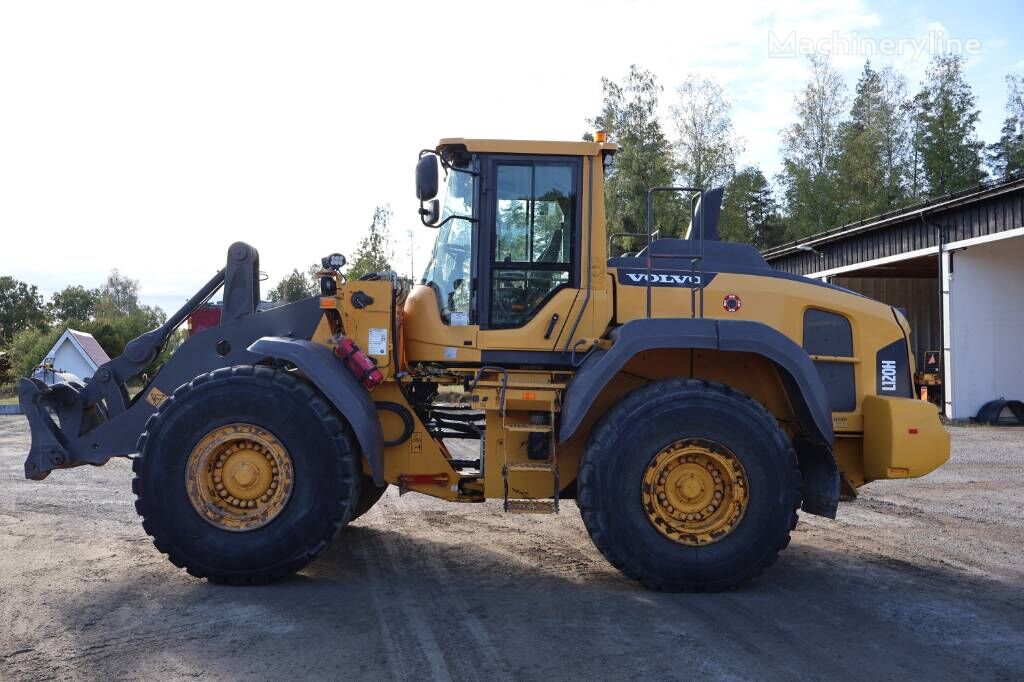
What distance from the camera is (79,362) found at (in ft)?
87.7

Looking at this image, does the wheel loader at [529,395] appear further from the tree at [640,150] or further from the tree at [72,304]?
the tree at [72,304]

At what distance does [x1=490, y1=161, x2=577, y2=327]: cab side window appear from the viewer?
21.8ft

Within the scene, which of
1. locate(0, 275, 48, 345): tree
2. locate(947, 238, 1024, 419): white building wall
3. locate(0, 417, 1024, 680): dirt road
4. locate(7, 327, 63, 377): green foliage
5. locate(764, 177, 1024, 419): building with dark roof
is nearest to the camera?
locate(0, 417, 1024, 680): dirt road

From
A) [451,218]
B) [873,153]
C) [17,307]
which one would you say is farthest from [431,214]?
[17,307]

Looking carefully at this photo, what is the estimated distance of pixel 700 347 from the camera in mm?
6113

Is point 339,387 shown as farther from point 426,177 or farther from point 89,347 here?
point 89,347

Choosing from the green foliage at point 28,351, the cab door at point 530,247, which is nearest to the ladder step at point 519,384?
the cab door at point 530,247

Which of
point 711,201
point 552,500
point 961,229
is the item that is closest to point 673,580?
point 552,500

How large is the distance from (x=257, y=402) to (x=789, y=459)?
363 centimetres

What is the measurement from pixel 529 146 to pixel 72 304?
262ft

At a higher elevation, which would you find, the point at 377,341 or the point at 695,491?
the point at 377,341

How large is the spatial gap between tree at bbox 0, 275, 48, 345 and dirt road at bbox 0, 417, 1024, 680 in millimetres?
72168

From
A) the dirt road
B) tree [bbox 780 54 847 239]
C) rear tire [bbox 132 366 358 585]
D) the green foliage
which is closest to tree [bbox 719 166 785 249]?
tree [bbox 780 54 847 239]

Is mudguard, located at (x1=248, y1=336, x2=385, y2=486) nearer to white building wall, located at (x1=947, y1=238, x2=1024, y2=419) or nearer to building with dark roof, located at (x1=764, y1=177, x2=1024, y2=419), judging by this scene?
building with dark roof, located at (x1=764, y1=177, x2=1024, y2=419)
